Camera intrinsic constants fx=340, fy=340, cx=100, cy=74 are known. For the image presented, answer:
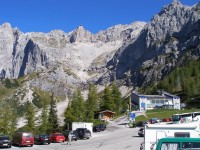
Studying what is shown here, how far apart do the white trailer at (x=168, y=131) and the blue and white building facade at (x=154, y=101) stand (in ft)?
368

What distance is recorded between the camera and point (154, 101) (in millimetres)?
135625

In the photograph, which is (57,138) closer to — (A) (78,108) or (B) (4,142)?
(B) (4,142)

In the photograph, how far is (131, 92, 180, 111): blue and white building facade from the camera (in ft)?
431

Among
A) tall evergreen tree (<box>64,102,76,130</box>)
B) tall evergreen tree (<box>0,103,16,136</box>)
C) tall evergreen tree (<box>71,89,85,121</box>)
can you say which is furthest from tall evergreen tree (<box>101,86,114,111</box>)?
tall evergreen tree (<box>0,103,16,136</box>)

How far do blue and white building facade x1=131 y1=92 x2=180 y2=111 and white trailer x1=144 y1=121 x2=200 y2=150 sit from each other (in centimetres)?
11232

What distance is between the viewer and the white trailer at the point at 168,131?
1750cm

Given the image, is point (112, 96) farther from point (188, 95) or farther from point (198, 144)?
point (198, 144)

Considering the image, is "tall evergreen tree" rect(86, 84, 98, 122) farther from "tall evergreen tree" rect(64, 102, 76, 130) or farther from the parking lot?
the parking lot

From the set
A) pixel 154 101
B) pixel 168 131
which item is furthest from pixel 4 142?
pixel 154 101

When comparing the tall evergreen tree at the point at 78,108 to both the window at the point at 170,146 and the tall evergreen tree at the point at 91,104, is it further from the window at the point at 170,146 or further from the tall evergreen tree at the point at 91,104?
the window at the point at 170,146

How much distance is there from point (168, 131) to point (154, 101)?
120m

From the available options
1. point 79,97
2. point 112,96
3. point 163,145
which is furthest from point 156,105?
point 163,145

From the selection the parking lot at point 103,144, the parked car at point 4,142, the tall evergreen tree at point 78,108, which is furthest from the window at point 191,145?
the tall evergreen tree at point 78,108

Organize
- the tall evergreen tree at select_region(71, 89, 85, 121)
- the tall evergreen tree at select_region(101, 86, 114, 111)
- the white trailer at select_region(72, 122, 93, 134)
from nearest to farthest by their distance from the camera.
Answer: the white trailer at select_region(72, 122, 93, 134) < the tall evergreen tree at select_region(71, 89, 85, 121) < the tall evergreen tree at select_region(101, 86, 114, 111)
